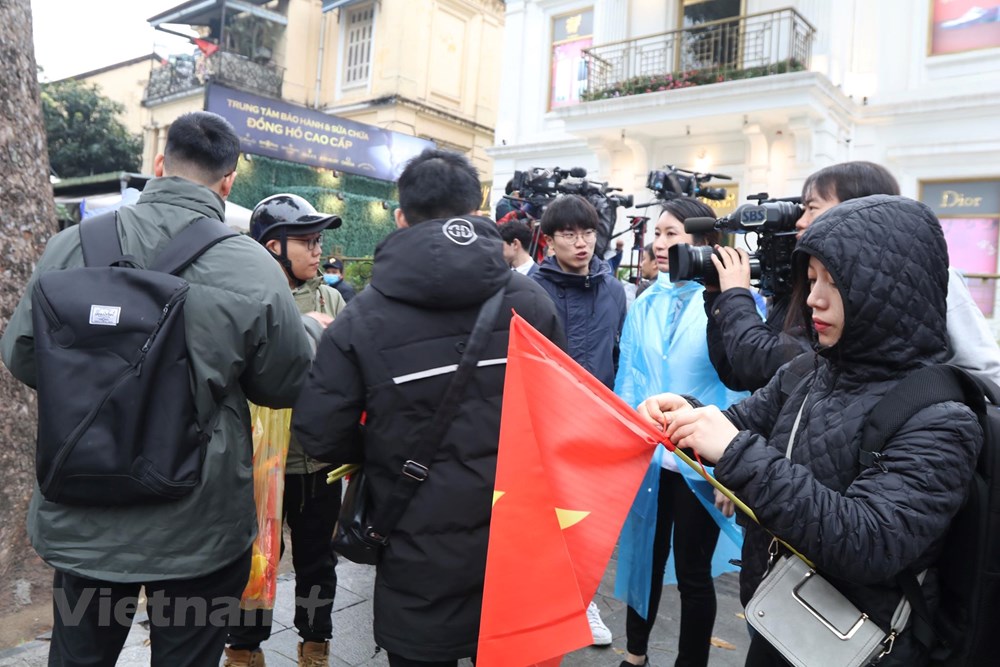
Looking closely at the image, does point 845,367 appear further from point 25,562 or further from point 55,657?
point 25,562

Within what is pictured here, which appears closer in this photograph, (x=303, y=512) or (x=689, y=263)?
(x=689, y=263)

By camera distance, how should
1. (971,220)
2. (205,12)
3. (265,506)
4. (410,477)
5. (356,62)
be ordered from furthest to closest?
1. (356,62)
2. (205,12)
3. (971,220)
4. (265,506)
5. (410,477)

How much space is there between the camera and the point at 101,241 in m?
1.91

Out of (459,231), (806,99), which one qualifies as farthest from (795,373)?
(806,99)

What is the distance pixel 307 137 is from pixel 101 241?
44.4 feet

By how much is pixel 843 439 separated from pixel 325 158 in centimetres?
1497

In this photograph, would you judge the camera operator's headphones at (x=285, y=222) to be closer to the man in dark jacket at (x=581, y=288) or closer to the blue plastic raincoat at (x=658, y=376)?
the man in dark jacket at (x=581, y=288)

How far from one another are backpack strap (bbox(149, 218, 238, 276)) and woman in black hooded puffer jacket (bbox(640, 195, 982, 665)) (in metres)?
1.30

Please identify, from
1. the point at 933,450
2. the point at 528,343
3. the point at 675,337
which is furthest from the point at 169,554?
the point at 675,337

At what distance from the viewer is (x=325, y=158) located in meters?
15.2

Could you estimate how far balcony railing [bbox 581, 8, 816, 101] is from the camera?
12086 mm

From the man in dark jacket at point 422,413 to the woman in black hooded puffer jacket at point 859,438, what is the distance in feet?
1.97

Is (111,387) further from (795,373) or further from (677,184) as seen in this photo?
(677,184)

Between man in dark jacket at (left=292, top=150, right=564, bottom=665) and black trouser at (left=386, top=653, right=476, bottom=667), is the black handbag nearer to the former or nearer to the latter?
man in dark jacket at (left=292, top=150, right=564, bottom=665)
